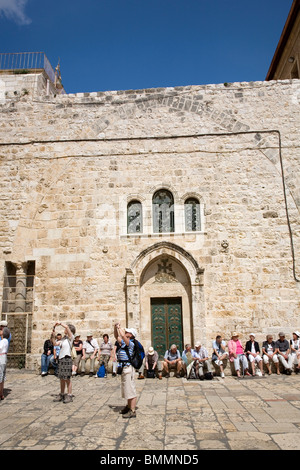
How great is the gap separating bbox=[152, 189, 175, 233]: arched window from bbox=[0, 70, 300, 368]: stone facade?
0.56ft

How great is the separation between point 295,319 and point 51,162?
7.69 m

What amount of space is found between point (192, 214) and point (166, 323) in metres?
2.97

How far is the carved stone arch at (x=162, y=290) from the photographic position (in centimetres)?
898

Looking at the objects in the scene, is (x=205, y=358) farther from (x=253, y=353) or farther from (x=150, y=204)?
(x=150, y=204)

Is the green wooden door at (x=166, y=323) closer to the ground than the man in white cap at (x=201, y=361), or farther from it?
farther from it

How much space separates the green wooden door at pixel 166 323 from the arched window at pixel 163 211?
1.90m

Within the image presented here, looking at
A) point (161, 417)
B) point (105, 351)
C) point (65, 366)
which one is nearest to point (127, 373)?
point (161, 417)

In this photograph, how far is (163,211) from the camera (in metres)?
9.88

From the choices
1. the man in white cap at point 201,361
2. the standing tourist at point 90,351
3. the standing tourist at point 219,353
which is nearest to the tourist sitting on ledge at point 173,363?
the man in white cap at point 201,361

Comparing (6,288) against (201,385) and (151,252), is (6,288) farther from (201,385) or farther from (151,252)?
(201,385)

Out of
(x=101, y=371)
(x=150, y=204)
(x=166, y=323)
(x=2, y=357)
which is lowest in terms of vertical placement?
(x=101, y=371)

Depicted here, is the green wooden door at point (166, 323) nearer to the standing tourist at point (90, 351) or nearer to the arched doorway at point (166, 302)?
the arched doorway at point (166, 302)

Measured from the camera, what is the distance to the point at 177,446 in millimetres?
3561

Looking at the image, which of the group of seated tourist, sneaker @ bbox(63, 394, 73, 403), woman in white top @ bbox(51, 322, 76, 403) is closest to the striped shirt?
woman in white top @ bbox(51, 322, 76, 403)
